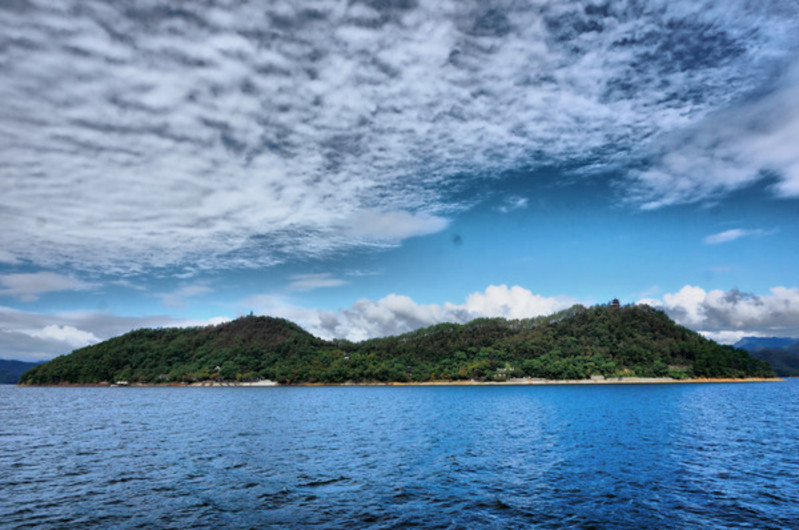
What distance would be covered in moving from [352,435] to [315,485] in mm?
30107

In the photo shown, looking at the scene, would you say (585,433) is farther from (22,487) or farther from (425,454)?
(22,487)

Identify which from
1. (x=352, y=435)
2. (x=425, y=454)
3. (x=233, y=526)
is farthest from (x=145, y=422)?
(x=233, y=526)

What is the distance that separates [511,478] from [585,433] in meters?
33.3

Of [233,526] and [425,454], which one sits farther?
[425,454]

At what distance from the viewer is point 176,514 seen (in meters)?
28.1

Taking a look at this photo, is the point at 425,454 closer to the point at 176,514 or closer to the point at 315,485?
the point at 315,485

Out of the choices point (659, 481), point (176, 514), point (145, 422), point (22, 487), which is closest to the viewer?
point (176, 514)

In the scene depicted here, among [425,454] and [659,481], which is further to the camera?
[425,454]

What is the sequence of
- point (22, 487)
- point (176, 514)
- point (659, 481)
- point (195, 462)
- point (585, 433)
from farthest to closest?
1. point (585, 433)
2. point (195, 462)
3. point (659, 481)
4. point (22, 487)
5. point (176, 514)

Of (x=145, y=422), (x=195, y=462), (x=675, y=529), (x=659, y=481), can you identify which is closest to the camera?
(x=675, y=529)

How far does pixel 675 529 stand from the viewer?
1008 inches

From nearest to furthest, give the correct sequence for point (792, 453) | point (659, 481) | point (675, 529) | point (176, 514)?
point (675, 529), point (176, 514), point (659, 481), point (792, 453)

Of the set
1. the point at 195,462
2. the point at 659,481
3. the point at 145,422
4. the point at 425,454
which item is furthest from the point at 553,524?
the point at 145,422

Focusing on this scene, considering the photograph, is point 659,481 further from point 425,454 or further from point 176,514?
point 176,514
